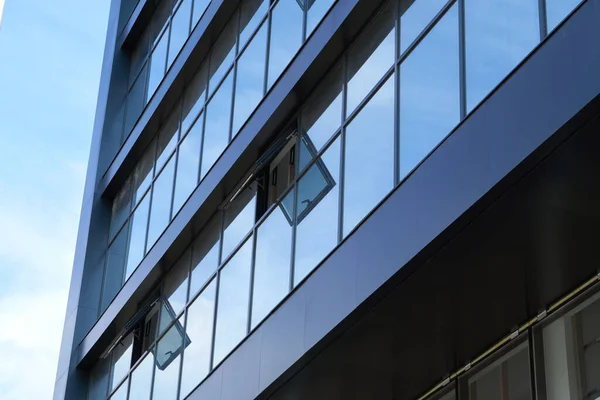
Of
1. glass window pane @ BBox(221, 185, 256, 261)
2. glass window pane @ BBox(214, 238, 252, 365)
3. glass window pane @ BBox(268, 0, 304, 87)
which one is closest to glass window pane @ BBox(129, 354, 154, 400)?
glass window pane @ BBox(221, 185, 256, 261)

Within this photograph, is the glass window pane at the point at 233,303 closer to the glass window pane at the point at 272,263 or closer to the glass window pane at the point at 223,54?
the glass window pane at the point at 272,263

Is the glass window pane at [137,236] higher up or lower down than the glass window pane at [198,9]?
lower down

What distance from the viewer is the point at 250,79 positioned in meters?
22.0

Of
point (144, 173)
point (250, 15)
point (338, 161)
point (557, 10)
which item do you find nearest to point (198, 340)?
point (338, 161)

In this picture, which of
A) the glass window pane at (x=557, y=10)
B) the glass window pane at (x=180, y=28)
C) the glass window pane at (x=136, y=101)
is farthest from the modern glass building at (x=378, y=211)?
the glass window pane at (x=136, y=101)

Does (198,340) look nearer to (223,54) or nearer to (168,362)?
(168,362)

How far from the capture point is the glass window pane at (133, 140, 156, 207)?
28.3m

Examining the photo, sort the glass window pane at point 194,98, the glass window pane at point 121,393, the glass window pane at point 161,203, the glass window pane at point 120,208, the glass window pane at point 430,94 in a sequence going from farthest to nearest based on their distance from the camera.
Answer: the glass window pane at point 120,208 < the glass window pane at point 161,203 < the glass window pane at point 194,98 < the glass window pane at point 121,393 < the glass window pane at point 430,94

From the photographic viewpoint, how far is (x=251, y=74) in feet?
72.2

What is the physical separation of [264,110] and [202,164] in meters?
3.90

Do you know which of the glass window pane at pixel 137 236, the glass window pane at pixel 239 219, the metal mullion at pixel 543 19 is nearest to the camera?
the metal mullion at pixel 543 19

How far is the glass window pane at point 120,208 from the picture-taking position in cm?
2978

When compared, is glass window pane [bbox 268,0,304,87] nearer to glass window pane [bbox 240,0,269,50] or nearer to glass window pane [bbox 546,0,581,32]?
glass window pane [bbox 240,0,269,50]

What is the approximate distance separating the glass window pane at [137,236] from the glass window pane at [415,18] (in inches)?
484
